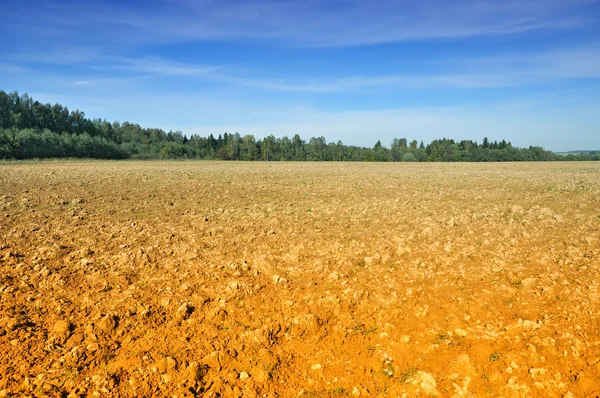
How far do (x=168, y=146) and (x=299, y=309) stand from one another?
396 feet

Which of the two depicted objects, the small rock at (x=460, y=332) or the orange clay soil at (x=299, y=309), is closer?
the orange clay soil at (x=299, y=309)

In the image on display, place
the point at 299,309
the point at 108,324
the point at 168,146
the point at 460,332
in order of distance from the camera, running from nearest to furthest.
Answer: the point at 460,332, the point at 108,324, the point at 299,309, the point at 168,146

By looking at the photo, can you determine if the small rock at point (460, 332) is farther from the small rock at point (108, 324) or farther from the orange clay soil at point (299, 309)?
the small rock at point (108, 324)

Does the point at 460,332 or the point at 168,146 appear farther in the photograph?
the point at 168,146

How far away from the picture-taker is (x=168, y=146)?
118250 mm

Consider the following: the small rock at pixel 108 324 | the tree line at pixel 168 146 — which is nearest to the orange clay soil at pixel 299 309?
the small rock at pixel 108 324

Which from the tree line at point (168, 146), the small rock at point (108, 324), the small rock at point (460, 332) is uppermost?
the tree line at point (168, 146)

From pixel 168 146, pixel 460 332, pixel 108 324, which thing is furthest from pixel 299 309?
pixel 168 146

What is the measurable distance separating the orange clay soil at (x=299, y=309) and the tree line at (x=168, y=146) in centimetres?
6975

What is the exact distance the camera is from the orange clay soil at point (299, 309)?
4254 mm

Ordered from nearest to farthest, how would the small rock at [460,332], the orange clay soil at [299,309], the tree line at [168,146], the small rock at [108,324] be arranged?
the orange clay soil at [299,309], the small rock at [460,332], the small rock at [108,324], the tree line at [168,146]

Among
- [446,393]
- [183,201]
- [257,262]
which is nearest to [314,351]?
[446,393]

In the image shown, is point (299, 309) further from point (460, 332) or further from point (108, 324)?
point (108, 324)

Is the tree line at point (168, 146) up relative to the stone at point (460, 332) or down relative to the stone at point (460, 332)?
up
